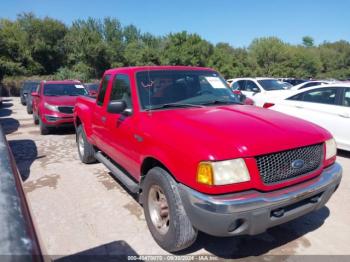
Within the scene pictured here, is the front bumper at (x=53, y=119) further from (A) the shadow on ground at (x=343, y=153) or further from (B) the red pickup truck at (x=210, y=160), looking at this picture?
(A) the shadow on ground at (x=343, y=153)

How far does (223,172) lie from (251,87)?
11580mm

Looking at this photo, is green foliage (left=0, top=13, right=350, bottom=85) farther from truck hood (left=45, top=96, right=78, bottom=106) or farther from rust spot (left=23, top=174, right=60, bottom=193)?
rust spot (left=23, top=174, right=60, bottom=193)

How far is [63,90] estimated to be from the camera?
10766mm

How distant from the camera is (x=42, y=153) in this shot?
7.48 meters

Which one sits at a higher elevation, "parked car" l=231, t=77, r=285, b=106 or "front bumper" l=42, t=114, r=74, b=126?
"parked car" l=231, t=77, r=285, b=106

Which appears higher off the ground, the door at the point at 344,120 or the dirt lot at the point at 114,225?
the door at the point at 344,120

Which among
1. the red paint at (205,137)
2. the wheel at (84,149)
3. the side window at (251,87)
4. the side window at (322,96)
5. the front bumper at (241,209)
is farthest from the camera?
the side window at (251,87)

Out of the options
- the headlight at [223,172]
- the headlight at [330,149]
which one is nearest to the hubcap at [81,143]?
the headlight at [223,172]

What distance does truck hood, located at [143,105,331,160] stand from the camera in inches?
105

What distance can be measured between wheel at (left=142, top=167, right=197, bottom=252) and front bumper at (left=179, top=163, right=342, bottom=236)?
121 mm

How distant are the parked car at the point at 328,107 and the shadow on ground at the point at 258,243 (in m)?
3.62

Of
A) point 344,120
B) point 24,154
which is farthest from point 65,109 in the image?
point 344,120

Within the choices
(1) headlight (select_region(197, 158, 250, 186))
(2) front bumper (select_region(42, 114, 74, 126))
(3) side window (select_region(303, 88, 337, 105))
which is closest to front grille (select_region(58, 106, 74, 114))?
(2) front bumper (select_region(42, 114, 74, 126))

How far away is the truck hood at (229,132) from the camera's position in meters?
2.67
